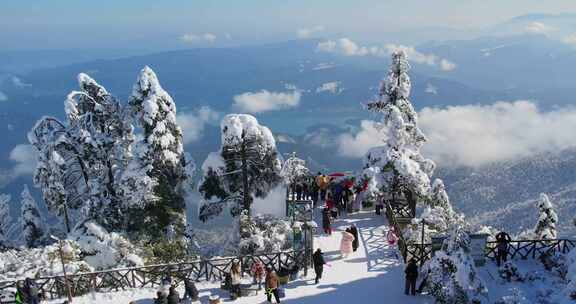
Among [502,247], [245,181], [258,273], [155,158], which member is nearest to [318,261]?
[258,273]

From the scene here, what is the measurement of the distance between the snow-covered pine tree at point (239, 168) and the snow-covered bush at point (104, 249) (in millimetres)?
5723

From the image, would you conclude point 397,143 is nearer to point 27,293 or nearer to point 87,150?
point 87,150

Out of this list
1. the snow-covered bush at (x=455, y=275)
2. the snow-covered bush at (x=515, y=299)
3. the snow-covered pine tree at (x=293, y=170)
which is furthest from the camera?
the snow-covered pine tree at (x=293, y=170)

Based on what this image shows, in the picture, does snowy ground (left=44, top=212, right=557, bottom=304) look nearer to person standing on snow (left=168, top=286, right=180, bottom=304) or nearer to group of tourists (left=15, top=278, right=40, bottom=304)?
group of tourists (left=15, top=278, right=40, bottom=304)

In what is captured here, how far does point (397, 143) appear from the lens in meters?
26.6

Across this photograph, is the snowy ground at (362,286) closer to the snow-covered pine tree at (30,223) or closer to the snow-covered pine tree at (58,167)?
the snow-covered pine tree at (58,167)

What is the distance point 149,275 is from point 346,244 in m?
8.21

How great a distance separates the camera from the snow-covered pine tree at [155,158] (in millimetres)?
25609

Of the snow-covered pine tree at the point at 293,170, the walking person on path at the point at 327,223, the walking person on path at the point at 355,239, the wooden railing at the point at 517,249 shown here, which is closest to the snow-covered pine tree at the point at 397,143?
the walking person on path at the point at 327,223

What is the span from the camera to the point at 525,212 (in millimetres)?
138125

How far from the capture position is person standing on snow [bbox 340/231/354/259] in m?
21.4

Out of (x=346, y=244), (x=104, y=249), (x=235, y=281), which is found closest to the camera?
(x=235, y=281)

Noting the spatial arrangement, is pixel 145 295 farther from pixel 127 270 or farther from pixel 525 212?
pixel 525 212

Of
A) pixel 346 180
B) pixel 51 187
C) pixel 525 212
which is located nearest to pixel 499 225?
pixel 525 212
